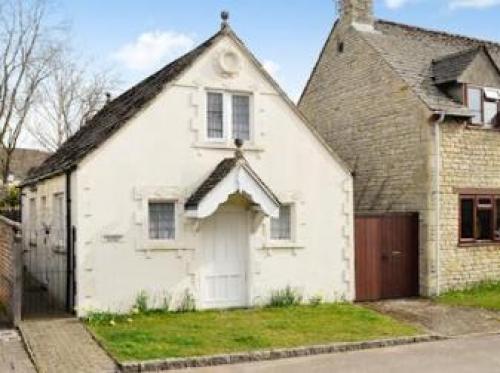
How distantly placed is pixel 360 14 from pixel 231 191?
10.6 meters

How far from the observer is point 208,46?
15.6 metres

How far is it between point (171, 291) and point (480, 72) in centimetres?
1178

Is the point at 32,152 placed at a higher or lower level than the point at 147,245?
higher

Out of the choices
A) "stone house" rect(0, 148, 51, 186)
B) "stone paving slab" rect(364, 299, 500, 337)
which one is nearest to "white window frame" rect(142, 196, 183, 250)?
"stone paving slab" rect(364, 299, 500, 337)

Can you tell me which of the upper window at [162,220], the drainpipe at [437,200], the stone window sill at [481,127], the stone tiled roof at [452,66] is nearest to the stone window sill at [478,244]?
the drainpipe at [437,200]

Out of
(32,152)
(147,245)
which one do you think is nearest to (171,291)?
(147,245)

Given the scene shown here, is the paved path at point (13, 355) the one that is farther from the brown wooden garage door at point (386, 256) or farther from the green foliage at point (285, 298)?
the brown wooden garage door at point (386, 256)

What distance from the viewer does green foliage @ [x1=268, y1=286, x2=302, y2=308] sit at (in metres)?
16.2

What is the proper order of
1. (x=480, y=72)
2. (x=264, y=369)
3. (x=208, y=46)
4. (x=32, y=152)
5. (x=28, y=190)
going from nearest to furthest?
(x=264, y=369), (x=208, y=46), (x=480, y=72), (x=28, y=190), (x=32, y=152)

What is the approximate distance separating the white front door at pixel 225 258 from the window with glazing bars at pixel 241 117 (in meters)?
1.90

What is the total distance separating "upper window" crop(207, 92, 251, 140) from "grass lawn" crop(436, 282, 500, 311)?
7368 millimetres

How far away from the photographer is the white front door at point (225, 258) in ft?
51.1

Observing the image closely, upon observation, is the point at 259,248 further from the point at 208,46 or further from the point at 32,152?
A: the point at 32,152

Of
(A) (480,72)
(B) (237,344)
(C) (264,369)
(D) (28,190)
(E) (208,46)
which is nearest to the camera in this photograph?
(C) (264,369)
